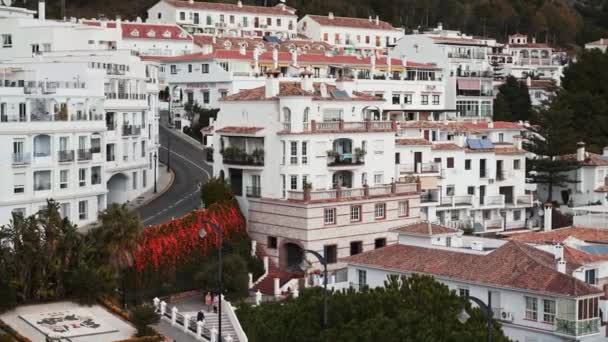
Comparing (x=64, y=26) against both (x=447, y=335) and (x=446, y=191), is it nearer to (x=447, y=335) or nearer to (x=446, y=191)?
(x=446, y=191)

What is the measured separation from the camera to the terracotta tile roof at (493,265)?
144 feet

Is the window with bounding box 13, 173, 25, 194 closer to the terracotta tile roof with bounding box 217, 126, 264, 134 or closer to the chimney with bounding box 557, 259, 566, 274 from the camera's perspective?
the terracotta tile roof with bounding box 217, 126, 264, 134

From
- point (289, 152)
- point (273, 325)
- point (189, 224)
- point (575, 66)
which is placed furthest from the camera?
point (575, 66)

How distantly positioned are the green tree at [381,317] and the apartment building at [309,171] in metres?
16.5

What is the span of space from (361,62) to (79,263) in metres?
53.6

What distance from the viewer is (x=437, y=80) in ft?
312

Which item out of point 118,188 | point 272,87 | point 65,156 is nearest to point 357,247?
point 272,87

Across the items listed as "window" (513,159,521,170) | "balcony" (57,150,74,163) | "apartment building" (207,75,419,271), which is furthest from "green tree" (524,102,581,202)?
Result: "balcony" (57,150,74,163)

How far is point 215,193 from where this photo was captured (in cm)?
5778

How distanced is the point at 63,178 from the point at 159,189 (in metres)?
11.2

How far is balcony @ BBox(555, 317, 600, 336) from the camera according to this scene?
42562 millimetres

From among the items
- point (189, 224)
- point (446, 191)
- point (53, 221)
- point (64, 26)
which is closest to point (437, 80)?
point (446, 191)

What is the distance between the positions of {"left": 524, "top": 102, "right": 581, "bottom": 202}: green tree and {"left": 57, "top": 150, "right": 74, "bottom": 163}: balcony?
3453cm

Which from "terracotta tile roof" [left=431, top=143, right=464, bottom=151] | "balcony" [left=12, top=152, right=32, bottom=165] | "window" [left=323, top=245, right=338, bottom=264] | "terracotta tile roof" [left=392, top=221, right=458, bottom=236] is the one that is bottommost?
"window" [left=323, top=245, right=338, bottom=264]
